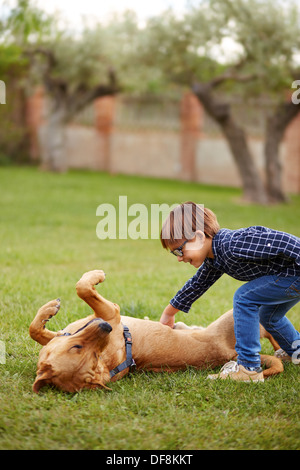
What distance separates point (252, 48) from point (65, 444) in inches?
484

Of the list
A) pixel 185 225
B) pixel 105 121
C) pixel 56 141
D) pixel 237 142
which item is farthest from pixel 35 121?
pixel 185 225

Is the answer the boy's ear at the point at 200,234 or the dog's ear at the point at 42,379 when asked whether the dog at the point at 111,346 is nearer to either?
the dog's ear at the point at 42,379

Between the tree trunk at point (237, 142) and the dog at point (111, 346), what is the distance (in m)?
11.8

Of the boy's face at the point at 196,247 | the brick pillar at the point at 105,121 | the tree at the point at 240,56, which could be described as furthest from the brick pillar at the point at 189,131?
the boy's face at the point at 196,247

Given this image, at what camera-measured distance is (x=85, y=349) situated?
115 inches

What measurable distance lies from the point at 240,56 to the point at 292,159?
27.9 ft

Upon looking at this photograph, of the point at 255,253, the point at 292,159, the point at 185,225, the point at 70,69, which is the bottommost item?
the point at 255,253

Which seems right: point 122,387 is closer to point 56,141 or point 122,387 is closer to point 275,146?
point 275,146

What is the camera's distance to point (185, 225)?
3.32 meters

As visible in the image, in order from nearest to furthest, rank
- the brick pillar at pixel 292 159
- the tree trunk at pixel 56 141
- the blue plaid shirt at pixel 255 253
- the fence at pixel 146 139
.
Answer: the blue plaid shirt at pixel 255 253 < the tree trunk at pixel 56 141 < the brick pillar at pixel 292 159 < the fence at pixel 146 139

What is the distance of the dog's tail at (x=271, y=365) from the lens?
3.40m

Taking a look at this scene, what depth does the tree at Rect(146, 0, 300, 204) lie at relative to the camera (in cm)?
1312
